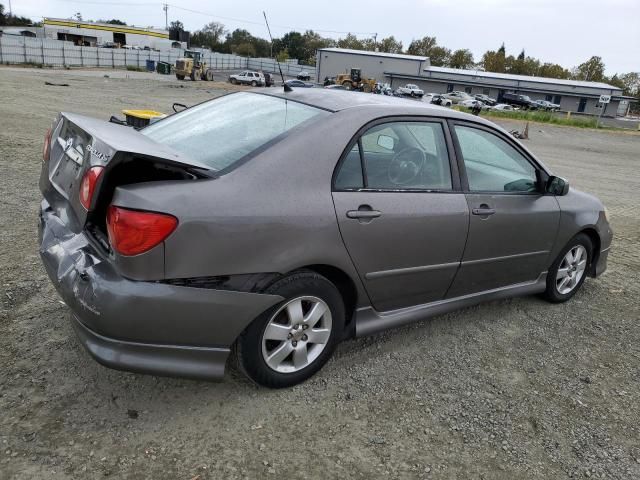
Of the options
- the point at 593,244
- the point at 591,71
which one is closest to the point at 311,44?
the point at 591,71

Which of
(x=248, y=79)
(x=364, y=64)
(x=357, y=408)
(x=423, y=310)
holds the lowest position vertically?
(x=357, y=408)

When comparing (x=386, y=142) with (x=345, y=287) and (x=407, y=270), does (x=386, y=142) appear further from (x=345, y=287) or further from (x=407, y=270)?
(x=345, y=287)

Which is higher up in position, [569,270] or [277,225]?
[277,225]

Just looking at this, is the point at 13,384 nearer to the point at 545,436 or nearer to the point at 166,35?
the point at 545,436

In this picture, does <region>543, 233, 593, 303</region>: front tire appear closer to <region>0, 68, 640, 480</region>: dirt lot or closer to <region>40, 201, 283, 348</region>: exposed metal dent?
<region>0, 68, 640, 480</region>: dirt lot

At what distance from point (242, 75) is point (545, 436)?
5006 cm

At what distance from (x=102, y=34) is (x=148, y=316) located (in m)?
98.6

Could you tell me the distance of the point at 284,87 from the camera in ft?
11.7

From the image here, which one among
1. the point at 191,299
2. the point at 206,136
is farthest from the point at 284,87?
the point at 191,299

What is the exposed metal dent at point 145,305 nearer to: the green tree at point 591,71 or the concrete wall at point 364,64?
the concrete wall at point 364,64

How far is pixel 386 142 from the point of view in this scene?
3.20m

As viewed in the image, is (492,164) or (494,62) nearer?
(492,164)

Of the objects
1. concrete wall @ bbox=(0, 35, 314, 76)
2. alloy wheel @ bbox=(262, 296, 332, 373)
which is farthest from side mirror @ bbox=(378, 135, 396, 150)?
concrete wall @ bbox=(0, 35, 314, 76)

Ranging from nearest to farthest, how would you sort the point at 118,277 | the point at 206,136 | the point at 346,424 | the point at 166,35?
the point at 118,277 < the point at 346,424 < the point at 206,136 < the point at 166,35
